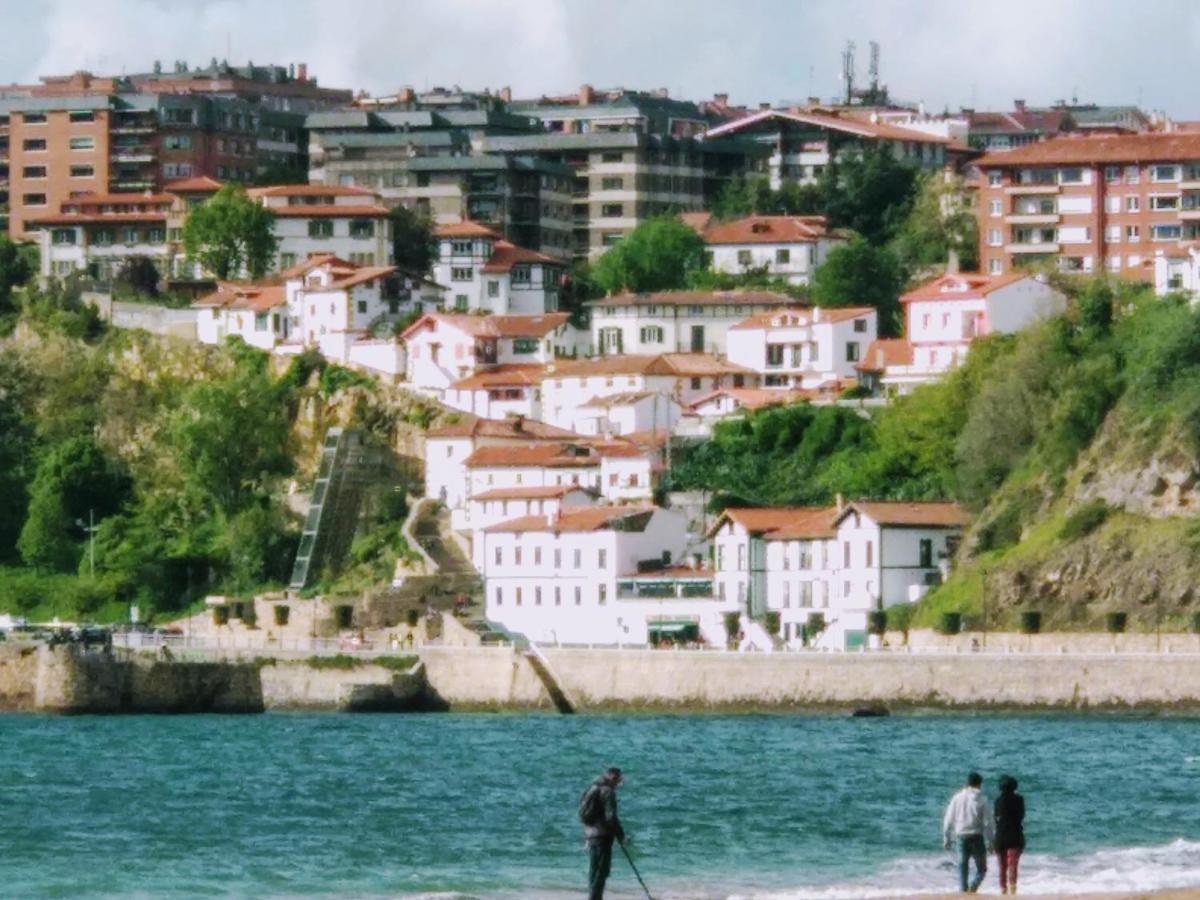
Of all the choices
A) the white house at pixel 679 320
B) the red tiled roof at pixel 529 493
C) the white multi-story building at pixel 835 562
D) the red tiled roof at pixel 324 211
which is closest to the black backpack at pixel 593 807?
the white multi-story building at pixel 835 562

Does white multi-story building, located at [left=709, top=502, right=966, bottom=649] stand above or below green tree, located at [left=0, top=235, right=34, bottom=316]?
below

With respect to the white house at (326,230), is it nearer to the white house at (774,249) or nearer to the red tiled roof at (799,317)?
the white house at (774,249)

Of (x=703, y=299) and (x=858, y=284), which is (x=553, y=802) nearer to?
(x=703, y=299)

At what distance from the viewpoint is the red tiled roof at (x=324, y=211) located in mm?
154875

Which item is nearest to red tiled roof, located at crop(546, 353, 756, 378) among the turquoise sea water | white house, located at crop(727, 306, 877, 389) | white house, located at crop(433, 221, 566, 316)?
white house, located at crop(727, 306, 877, 389)

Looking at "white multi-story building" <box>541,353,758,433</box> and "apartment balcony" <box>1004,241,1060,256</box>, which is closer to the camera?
"white multi-story building" <box>541,353,758,433</box>

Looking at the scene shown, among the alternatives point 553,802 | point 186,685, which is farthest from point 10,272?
point 553,802

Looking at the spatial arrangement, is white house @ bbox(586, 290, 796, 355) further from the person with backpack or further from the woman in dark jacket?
the person with backpack

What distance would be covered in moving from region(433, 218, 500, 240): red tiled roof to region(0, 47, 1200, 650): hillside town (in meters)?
0.29

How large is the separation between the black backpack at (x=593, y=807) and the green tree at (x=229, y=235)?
342 feet

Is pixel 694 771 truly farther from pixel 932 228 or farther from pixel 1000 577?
pixel 932 228

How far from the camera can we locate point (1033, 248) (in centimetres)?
15025

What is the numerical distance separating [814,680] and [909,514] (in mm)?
14889

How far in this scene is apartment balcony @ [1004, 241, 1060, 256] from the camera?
150m
